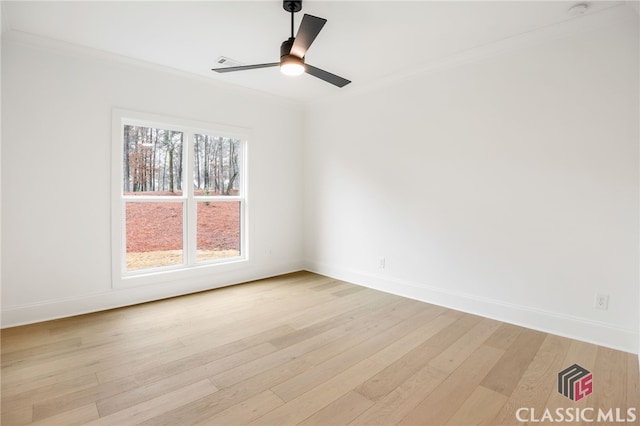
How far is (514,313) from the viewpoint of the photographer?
3.07m

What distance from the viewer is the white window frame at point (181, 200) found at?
11.2 ft

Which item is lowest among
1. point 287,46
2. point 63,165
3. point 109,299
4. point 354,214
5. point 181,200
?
point 109,299

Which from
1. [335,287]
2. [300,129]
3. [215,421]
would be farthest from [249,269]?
[215,421]

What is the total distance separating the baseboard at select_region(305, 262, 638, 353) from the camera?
258 cm

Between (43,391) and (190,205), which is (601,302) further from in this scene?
(190,205)

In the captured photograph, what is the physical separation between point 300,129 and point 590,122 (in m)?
3.66

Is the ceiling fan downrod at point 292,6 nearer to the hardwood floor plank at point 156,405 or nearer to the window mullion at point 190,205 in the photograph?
the window mullion at point 190,205

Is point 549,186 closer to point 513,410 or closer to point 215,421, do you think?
point 513,410

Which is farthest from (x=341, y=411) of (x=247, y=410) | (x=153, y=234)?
(x=153, y=234)

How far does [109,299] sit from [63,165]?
1448 millimetres

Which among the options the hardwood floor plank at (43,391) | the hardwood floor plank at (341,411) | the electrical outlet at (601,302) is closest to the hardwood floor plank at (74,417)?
the hardwood floor plank at (43,391)

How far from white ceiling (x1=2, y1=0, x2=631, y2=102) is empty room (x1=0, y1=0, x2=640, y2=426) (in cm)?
3

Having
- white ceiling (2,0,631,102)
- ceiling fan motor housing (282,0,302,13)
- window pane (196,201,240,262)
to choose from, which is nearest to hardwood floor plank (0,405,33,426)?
window pane (196,201,240,262)

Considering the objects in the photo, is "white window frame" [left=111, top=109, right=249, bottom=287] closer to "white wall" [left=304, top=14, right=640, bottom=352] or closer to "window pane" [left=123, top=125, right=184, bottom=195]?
"window pane" [left=123, top=125, right=184, bottom=195]
